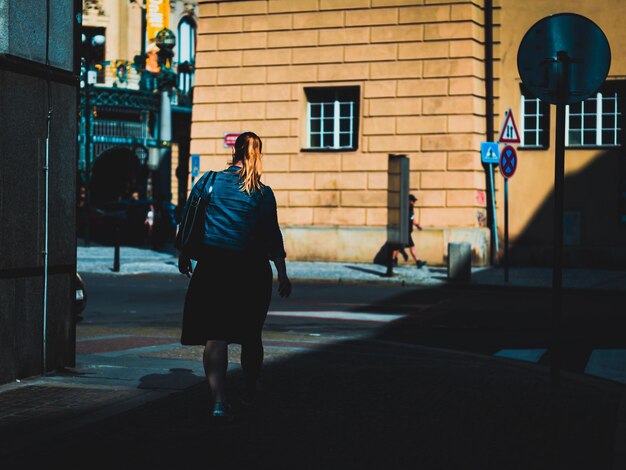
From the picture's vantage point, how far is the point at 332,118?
25969 mm

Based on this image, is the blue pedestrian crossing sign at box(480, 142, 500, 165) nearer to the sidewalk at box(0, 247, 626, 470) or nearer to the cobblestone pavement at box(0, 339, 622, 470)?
the sidewalk at box(0, 247, 626, 470)

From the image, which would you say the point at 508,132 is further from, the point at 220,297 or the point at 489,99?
the point at 220,297

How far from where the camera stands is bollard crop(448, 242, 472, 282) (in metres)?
20.8

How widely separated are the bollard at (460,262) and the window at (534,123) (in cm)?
464

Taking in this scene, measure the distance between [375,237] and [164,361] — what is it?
1553 centimetres

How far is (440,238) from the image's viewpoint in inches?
960

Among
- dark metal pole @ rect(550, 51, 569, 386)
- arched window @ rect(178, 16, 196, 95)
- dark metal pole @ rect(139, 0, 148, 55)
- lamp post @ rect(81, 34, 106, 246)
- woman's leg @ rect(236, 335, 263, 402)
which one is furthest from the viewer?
arched window @ rect(178, 16, 196, 95)

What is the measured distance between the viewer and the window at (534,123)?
24.6 meters

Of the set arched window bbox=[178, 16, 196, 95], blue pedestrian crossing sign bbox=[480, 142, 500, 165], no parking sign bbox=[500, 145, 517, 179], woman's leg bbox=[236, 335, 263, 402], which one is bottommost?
woman's leg bbox=[236, 335, 263, 402]

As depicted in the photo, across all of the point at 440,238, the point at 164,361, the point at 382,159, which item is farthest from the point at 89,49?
the point at 164,361

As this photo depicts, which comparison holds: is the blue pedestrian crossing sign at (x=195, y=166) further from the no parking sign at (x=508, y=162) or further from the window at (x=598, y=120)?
the window at (x=598, y=120)

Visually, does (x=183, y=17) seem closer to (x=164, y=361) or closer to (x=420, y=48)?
(x=420, y=48)

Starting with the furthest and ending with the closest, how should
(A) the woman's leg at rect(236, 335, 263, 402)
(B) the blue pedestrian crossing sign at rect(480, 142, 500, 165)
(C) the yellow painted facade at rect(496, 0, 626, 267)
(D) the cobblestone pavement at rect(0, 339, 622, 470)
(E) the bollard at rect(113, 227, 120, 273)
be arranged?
(C) the yellow painted facade at rect(496, 0, 626, 267) → (B) the blue pedestrian crossing sign at rect(480, 142, 500, 165) → (E) the bollard at rect(113, 227, 120, 273) → (A) the woman's leg at rect(236, 335, 263, 402) → (D) the cobblestone pavement at rect(0, 339, 622, 470)

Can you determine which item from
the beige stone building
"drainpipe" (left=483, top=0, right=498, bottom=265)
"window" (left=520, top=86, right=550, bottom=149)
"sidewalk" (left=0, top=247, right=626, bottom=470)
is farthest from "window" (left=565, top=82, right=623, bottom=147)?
"sidewalk" (left=0, top=247, right=626, bottom=470)
